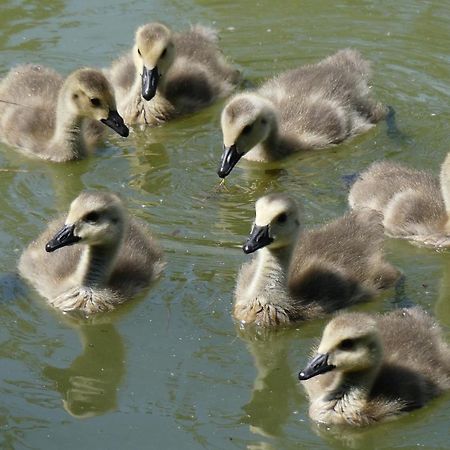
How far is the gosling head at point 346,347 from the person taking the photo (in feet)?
18.9

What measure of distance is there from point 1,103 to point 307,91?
2.00 meters

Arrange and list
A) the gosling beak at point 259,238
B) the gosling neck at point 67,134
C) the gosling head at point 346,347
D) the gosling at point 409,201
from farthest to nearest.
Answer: the gosling neck at point 67,134 < the gosling at point 409,201 < the gosling beak at point 259,238 < the gosling head at point 346,347

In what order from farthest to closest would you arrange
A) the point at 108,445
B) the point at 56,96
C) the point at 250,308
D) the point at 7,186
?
the point at 56,96, the point at 7,186, the point at 250,308, the point at 108,445

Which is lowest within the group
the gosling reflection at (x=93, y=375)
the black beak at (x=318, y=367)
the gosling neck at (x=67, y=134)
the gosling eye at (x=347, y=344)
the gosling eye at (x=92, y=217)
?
the gosling reflection at (x=93, y=375)

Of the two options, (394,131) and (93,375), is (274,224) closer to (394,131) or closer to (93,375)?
(93,375)

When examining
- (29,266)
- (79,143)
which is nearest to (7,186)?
(79,143)

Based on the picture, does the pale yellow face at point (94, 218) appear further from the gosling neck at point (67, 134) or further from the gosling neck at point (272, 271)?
the gosling neck at point (67, 134)

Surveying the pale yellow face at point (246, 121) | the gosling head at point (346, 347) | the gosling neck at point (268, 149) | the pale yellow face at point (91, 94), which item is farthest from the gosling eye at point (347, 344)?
the pale yellow face at point (91, 94)

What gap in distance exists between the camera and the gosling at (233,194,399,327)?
6539 mm

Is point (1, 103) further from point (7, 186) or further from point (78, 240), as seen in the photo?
point (78, 240)

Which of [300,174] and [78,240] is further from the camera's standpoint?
[300,174]

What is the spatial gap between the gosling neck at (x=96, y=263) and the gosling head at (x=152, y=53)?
195 centimetres

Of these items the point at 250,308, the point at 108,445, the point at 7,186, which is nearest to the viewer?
the point at 108,445

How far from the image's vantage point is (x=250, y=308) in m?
6.68
